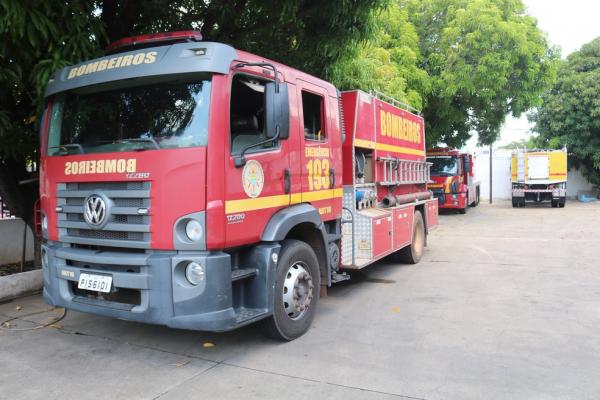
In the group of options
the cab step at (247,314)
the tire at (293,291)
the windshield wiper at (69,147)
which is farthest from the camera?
the tire at (293,291)

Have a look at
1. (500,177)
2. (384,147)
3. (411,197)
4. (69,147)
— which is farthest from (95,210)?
(500,177)

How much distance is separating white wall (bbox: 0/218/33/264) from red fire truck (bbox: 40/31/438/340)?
4.36 metres

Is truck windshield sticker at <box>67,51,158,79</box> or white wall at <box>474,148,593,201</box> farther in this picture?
white wall at <box>474,148,593,201</box>

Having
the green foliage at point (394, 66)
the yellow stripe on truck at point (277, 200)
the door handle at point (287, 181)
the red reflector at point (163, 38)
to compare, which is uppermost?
the green foliage at point (394, 66)

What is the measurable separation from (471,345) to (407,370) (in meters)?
0.96

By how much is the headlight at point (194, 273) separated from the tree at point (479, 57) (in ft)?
45.1

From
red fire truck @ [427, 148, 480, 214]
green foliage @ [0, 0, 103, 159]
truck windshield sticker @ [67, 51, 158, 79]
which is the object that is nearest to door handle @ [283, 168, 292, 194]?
truck windshield sticker @ [67, 51, 158, 79]

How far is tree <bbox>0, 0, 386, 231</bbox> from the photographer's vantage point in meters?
5.09

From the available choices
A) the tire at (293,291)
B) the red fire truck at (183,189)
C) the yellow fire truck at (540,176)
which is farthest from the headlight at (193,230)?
the yellow fire truck at (540,176)

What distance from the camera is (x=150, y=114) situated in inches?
167

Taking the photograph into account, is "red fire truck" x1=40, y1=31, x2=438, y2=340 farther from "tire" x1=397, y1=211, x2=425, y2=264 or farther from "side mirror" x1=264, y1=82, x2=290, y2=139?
"tire" x1=397, y1=211, x2=425, y2=264

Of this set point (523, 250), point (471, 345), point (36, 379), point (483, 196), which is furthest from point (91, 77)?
point (483, 196)

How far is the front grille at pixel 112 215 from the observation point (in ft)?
13.2

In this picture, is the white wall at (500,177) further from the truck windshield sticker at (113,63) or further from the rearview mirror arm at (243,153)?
the truck windshield sticker at (113,63)
